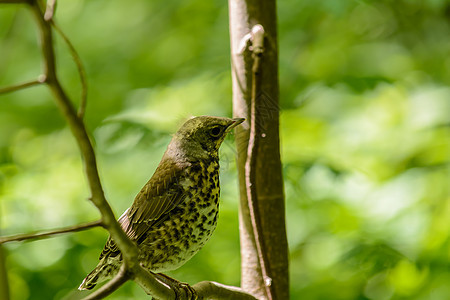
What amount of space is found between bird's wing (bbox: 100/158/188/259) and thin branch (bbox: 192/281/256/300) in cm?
35

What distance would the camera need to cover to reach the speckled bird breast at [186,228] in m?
2.05

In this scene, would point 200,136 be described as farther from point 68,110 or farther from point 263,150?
point 68,110

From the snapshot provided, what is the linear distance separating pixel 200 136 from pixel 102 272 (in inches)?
24.1

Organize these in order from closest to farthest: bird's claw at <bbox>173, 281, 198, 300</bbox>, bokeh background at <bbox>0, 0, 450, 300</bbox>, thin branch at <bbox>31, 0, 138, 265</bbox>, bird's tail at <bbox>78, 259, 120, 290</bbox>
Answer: thin branch at <bbox>31, 0, 138, 265</bbox>, bird's claw at <bbox>173, 281, 198, 300</bbox>, bird's tail at <bbox>78, 259, 120, 290</bbox>, bokeh background at <bbox>0, 0, 450, 300</bbox>

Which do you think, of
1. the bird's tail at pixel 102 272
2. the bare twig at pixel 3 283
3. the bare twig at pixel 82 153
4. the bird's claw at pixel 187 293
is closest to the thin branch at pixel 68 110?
the bare twig at pixel 82 153

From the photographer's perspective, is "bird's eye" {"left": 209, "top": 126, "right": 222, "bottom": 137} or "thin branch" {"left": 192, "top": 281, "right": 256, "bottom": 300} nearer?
"thin branch" {"left": 192, "top": 281, "right": 256, "bottom": 300}

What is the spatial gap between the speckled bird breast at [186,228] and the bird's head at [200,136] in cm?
9

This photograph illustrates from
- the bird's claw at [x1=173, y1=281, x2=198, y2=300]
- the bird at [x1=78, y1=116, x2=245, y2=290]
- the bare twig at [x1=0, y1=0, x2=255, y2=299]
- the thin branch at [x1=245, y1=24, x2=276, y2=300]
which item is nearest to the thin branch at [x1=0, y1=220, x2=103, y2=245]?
the bare twig at [x1=0, y1=0, x2=255, y2=299]

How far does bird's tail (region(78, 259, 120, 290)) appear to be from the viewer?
2.01 m

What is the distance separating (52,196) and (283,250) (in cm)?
166

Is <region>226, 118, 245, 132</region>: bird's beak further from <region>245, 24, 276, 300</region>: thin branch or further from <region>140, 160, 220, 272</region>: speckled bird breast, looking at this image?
<region>140, 160, 220, 272</region>: speckled bird breast

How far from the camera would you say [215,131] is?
2156mm

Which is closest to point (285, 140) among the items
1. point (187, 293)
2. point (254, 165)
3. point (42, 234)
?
point (254, 165)

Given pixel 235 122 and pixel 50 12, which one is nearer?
pixel 50 12
